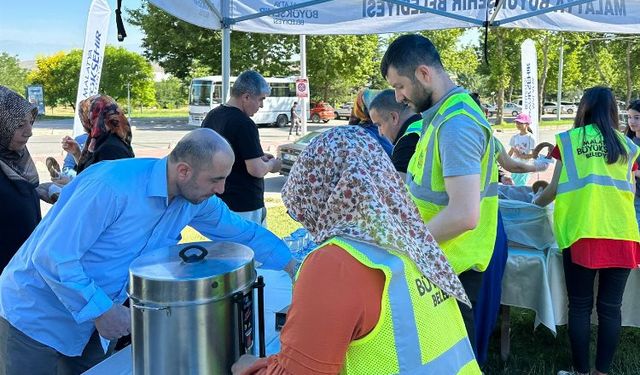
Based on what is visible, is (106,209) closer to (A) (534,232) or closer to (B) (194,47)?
(A) (534,232)

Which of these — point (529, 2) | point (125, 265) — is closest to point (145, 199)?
point (125, 265)

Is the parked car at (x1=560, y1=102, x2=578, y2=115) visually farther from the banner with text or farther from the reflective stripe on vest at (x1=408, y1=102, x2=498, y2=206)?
the reflective stripe on vest at (x1=408, y1=102, x2=498, y2=206)

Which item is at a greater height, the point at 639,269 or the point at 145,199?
the point at 145,199

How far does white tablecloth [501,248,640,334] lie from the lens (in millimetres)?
3297

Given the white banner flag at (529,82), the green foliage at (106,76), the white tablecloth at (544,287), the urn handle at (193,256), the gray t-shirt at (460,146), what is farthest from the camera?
the green foliage at (106,76)

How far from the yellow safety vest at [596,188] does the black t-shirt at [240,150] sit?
1725mm

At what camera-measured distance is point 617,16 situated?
438 cm

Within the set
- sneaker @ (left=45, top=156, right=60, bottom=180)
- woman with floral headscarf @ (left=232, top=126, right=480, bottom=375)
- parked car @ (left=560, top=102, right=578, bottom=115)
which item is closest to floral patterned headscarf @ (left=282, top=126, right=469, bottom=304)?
woman with floral headscarf @ (left=232, top=126, right=480, bottom=375)

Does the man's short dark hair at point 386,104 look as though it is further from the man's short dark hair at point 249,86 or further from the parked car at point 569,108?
the parked car at point 569,108

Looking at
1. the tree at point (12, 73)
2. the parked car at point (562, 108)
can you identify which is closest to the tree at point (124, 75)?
the tree at point (12, 73)

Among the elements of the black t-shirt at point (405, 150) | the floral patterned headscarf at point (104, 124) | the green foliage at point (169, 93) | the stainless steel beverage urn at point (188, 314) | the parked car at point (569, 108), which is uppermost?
the green foliage at point (169, 93)

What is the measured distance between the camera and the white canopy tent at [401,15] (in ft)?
13.5

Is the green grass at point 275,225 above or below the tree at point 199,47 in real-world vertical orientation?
below

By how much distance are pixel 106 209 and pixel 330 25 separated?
127 inches
